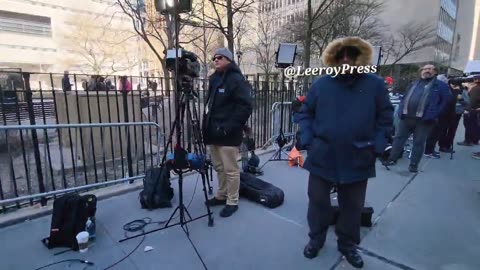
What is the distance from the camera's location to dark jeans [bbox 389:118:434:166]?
4.73 m

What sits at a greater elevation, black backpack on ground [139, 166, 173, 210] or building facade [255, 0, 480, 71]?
building facade [255, 0, 480, 71]

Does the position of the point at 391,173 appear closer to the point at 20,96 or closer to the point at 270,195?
the point at 270,195

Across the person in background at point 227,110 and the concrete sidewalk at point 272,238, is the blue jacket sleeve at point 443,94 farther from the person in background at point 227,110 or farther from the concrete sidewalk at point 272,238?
the person in background at point 227,110

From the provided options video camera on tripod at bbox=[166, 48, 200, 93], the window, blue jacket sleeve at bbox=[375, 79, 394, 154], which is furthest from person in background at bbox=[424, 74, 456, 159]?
the window

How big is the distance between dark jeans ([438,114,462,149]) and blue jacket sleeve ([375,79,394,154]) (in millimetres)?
5229

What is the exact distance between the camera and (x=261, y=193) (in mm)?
3479

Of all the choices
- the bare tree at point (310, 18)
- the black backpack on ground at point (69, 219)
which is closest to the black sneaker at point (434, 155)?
the bare tree at point (310, 18)


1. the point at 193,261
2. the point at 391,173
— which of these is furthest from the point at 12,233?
the point at 391,173

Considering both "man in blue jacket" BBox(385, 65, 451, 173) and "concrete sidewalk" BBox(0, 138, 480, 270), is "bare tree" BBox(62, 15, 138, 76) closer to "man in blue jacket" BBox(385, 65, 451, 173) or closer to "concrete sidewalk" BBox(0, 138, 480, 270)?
"concrete sidewalk" BBox(0, 138, 480, 270)

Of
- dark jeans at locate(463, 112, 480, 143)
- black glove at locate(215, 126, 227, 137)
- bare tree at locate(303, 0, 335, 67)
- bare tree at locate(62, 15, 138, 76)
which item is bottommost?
dark jeans at locate(463, 112, 480, 143)

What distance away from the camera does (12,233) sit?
2783mm

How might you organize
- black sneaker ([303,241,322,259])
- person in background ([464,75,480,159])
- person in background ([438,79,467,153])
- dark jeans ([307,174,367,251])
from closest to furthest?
1. dark jeans ([307,174,367,251])
2. black sneaker ([303,241,322,259])
3. person in background ([464,75,480,159])
4. person in background ([438,79,467,153])

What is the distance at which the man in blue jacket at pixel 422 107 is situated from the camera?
4.58 metres

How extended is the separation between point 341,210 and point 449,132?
569cm
